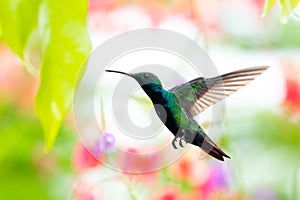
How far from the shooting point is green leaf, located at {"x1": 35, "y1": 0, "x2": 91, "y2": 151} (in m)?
0.52

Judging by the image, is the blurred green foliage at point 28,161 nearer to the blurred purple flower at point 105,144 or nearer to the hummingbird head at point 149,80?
the blurred purple flower at point 105,144

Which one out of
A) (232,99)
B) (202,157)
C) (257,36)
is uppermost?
(257,36)

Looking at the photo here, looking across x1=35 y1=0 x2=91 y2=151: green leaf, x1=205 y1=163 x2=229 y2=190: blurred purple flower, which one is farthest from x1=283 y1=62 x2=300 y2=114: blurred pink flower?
x1=35 y1=0 x2=91 y2=151: green leaf

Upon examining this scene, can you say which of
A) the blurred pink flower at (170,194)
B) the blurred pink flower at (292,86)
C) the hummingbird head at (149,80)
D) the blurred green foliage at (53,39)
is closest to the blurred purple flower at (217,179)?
the blurred pink flower at (170,194)

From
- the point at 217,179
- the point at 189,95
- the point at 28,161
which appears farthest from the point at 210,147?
the point at 28,161

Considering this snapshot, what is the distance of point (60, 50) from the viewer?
0.52 meters

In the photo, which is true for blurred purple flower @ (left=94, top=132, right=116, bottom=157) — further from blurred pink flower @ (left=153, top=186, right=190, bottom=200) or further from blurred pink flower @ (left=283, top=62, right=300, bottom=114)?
blurred pink flower @ (left=283, top=62, right=300, bottom=114)

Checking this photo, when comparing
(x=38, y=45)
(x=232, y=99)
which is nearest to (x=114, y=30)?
(x=232, y=99)

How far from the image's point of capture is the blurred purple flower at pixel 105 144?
3.21 feet

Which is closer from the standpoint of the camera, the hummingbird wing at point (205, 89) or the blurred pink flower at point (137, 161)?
the hummingbird wing at point (205, 89)

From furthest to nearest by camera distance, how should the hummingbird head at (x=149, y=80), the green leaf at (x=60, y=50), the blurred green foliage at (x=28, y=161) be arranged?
1. the blurred green foliage at (x=28, y=161)
2. the hummingbird head at (x=149, y=80)
3. the green leaf at (x=60, y=50)

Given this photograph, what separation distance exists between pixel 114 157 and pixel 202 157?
6.5 inches

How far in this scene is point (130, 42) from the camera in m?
0.99

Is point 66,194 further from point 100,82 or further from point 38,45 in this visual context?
point 38,45
